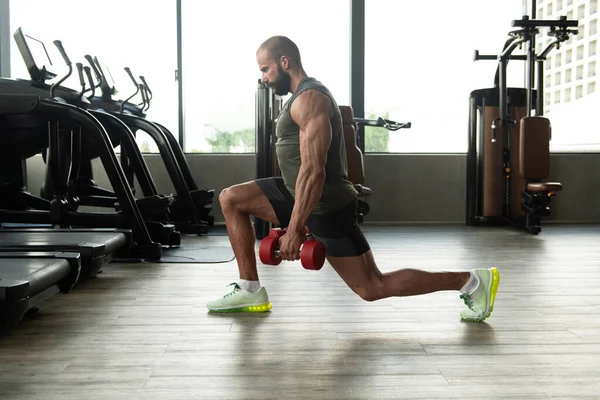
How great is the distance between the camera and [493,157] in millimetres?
6199

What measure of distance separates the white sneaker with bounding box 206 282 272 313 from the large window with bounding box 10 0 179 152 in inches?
168

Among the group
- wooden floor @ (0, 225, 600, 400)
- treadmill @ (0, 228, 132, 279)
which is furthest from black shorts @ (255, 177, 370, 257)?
treadmill @ (0, 228, 132, 279)

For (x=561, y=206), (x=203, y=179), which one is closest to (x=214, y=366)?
(x=203, y=179)

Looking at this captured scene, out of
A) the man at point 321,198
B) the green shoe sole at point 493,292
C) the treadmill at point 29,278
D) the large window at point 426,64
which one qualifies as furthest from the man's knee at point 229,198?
the large window at point 426,64

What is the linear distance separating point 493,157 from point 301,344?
4.50 m

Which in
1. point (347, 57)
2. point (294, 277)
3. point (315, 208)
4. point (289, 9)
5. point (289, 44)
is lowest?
point (294, 277)

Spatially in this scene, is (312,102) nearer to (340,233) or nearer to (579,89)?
(340,233)

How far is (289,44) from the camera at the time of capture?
7.68 ft

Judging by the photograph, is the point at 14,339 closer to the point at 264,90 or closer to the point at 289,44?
the point at 289,44

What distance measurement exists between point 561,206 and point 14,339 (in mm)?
5858

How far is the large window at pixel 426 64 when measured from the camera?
264 inches

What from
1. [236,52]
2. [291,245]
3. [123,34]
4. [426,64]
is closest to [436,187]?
[426,64]

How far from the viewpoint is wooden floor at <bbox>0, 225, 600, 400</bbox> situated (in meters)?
1.74

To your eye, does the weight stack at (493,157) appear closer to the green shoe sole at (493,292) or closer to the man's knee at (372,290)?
the green shoe sole at (493,292)
